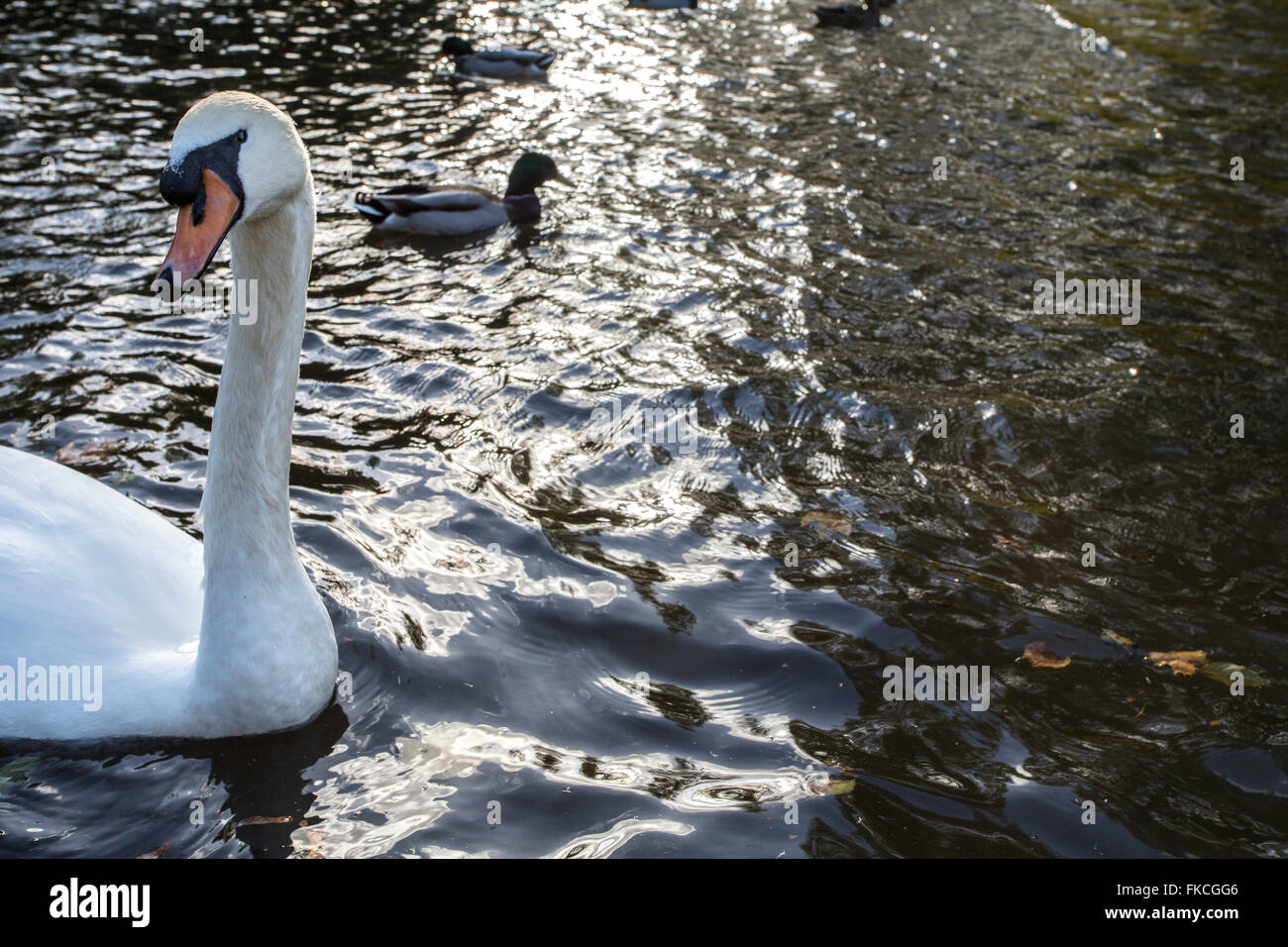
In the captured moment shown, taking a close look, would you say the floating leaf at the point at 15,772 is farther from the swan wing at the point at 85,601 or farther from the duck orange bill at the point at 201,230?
the duck orange bill at the point at 201,230

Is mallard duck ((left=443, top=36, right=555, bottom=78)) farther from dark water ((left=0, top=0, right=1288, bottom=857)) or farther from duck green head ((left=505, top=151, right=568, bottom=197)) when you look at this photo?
duck green head ((left=505, top=151, right=568, bottom=197))

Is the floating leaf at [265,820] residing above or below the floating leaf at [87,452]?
below

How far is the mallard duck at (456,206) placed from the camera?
933 centimetres

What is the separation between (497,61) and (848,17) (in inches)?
300

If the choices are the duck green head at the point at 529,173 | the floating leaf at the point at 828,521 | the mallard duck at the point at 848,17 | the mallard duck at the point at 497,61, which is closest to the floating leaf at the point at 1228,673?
the floating leaf at the point at 828,521

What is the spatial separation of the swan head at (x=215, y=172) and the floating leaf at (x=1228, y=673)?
3.95 meters

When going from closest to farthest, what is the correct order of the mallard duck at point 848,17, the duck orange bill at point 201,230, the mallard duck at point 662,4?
the duck orange bill at point 201,230 → the mallard duck at point 848,17 → the mallard duck at point 662,4

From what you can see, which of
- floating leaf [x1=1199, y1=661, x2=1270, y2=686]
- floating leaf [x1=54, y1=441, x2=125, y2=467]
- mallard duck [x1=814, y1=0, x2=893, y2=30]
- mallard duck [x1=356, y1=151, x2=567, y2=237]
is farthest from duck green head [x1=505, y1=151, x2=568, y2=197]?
mallard duck [x1=814, y1=0, x2=893, y2=30]

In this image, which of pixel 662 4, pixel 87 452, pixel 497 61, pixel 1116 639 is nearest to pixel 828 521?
pixel 1116 639

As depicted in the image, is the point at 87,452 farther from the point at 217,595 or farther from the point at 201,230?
the point at 201,230

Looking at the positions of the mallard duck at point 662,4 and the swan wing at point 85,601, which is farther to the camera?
the mallard duck at point 662,4

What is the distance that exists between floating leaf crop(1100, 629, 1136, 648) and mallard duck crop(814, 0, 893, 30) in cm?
1697
